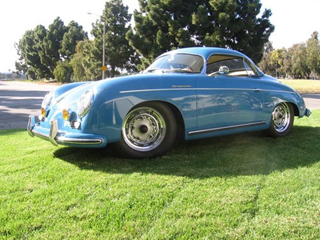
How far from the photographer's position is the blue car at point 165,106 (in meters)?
2.96

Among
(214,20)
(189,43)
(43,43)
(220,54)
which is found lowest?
(220,54)

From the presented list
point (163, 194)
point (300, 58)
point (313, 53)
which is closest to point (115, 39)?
point (163, 194)

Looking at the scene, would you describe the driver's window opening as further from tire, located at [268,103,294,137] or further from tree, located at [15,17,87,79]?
tree, located at [15,17,87,79]

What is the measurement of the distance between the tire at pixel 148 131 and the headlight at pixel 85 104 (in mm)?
457

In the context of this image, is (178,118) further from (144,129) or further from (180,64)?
(180,64)

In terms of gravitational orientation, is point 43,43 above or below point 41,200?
above

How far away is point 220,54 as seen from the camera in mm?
4203

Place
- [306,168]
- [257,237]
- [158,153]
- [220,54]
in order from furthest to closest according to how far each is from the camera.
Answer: [220,54]
[158,153]
[306,168]
[257,237]

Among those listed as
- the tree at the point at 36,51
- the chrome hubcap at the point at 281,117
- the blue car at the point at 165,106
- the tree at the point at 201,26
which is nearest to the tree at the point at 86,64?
the tree at the point at 201,26

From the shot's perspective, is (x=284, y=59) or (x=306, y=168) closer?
(x=306, y=168)

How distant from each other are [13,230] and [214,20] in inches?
906

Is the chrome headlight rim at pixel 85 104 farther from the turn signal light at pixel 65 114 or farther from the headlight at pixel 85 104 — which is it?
the turn signal light at pixel 65 114

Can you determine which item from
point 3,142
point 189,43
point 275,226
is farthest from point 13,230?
point 189,43

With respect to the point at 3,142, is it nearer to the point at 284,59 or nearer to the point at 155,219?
the point at 155,219
